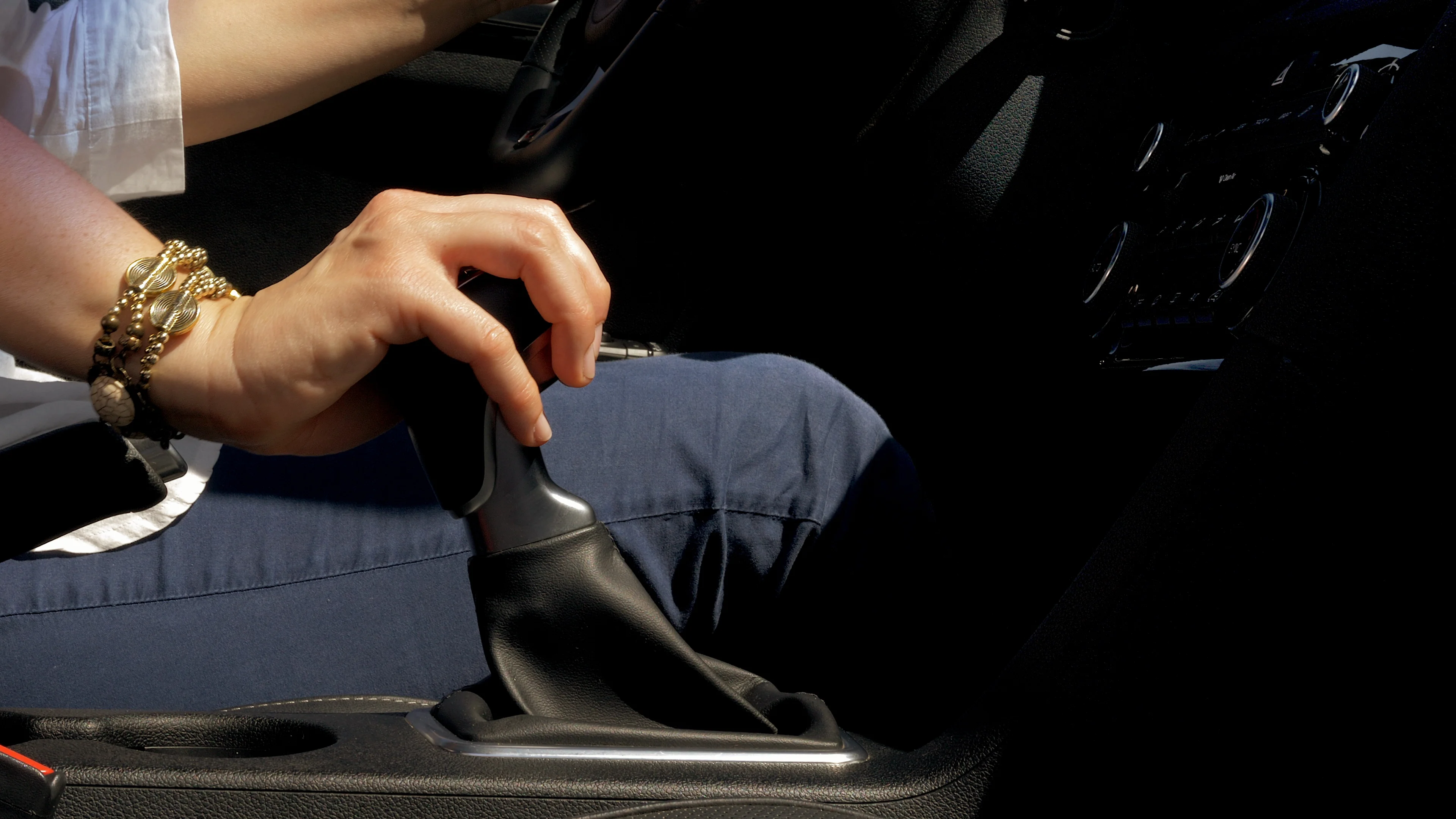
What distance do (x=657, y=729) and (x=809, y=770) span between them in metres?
0.11

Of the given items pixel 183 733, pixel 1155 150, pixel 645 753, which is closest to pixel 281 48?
pixel 183 733

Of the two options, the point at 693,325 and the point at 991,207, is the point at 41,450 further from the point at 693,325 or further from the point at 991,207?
the point at 693,325

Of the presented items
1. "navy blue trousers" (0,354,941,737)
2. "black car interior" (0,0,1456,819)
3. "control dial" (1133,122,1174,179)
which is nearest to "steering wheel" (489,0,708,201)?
"black car interior" (0,0,1456,819)

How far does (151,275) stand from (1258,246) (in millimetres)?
715

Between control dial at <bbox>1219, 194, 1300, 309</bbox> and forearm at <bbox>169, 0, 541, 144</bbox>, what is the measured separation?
27.6 inches

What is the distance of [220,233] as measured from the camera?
1.36 m

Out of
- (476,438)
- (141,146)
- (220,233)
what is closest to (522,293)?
(476,438)

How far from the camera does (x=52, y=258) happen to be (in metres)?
0.52

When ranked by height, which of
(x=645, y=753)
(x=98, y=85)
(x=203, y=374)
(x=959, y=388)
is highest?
(x=98, y=85)

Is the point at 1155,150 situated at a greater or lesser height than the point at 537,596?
greater

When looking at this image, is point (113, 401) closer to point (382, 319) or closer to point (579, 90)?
point (382, 319)

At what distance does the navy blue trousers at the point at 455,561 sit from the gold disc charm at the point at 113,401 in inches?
6.3

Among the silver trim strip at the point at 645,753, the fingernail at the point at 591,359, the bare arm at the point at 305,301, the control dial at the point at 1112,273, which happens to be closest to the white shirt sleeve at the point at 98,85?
the bare arm at the point at 305,301

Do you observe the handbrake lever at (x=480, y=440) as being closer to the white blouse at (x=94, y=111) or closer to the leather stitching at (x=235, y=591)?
the leather stitching at (x=235, y=591)
